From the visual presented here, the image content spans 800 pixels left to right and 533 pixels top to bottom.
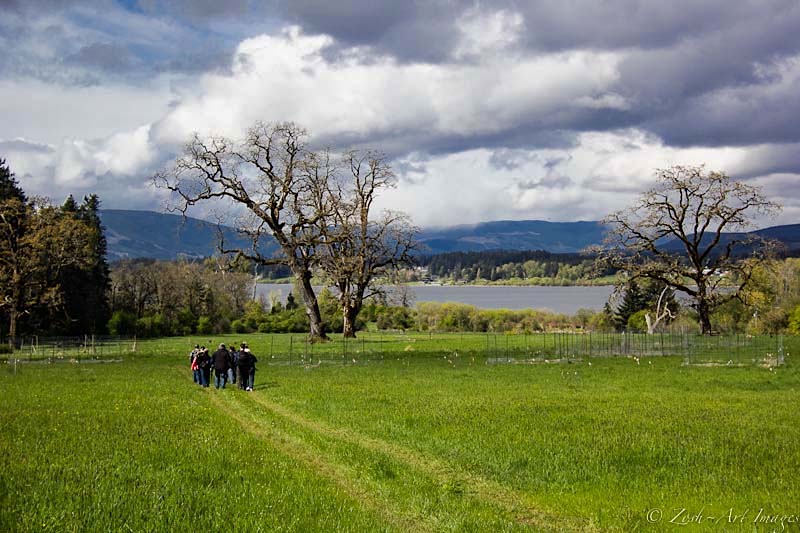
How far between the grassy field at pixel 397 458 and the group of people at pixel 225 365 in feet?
3.74

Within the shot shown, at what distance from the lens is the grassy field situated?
448 inches

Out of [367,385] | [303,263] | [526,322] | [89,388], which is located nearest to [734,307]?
[526,322]

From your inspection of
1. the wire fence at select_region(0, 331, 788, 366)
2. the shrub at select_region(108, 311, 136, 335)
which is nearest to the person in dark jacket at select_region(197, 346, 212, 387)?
the wire fence at select_region(0, 331, 788, 366)

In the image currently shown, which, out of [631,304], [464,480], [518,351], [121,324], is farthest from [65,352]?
[631,304]

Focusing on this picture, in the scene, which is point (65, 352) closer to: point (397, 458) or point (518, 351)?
point (518, 351)

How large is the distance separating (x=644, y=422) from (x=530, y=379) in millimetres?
13783

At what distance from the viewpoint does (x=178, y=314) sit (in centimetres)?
9219

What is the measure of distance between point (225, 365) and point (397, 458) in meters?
15.8

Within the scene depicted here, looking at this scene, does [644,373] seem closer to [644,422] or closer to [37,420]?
[644,422]

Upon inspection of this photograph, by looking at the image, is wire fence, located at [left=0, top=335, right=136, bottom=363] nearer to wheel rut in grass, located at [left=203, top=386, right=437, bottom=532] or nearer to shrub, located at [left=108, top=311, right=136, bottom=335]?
shrub, located at [left=108, top=311, right=136, bottom=335]

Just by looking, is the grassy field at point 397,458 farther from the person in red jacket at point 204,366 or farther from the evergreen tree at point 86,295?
the evergreen tree at point 86,295

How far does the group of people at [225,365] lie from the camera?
29.2 metres

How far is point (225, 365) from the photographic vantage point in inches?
1180

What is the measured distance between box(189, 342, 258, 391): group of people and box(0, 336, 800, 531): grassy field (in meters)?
1.14
